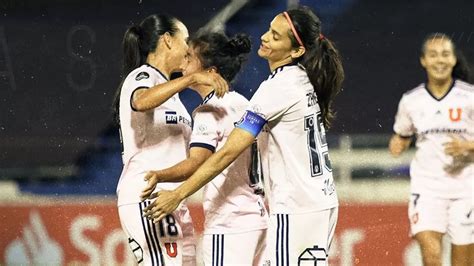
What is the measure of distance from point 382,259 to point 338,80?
79.7 inches

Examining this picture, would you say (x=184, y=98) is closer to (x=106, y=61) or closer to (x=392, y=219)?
(x=106, y=61)

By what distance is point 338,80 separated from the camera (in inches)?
180

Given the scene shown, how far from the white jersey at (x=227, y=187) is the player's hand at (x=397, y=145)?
5.20ft

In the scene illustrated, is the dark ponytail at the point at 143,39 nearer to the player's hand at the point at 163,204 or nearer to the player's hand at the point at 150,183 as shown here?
the player's hand at the point at 150,183

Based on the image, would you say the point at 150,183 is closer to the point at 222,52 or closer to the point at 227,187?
the point at 227,187

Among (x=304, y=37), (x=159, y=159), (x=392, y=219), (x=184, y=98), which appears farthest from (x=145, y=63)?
(x=392, y=219)

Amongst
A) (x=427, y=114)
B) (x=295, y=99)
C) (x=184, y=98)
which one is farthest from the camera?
(x=184, y=98)

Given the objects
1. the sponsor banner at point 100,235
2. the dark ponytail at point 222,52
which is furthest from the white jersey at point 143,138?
the sponsor banner at point 100,235

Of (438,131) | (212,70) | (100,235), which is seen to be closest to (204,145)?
(212,70)

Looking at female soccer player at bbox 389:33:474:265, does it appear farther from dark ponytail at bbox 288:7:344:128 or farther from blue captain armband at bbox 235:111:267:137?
blue captain armband at bbox 235:111:267:137

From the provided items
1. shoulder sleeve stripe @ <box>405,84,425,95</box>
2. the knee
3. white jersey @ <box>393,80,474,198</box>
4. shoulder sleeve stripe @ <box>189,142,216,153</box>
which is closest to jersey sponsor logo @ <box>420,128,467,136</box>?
white jersey @ <box>393,80,474,198</box>

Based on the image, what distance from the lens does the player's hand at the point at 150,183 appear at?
442cm

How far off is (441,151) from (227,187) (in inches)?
66.5


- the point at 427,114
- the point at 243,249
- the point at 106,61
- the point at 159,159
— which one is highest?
the point at 106,61
